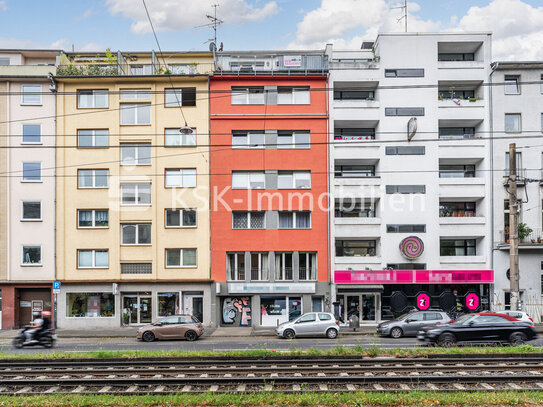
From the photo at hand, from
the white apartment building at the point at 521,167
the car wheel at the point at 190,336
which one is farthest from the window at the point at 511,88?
the car wheel at the point at 190,336

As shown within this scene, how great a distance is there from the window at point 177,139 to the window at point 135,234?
573 cm

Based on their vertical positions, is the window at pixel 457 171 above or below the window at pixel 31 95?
below

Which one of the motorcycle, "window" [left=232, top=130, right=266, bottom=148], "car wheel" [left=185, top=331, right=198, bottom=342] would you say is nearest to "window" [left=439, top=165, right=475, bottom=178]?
"window" [left=232, top=130, right=266, bottom=148]

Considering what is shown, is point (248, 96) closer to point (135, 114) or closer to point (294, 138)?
point (294, 138)

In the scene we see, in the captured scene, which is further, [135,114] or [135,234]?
[135,114]

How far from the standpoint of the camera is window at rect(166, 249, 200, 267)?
32.5 meters

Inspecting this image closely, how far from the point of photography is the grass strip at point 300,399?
11.5 metres

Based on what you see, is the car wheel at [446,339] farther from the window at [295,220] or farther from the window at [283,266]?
the window at [295,220]

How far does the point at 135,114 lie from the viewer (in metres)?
33.1

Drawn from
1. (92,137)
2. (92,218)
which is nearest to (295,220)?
(92,218)

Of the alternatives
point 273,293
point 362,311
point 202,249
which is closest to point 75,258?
point 202,249

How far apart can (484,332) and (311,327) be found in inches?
346

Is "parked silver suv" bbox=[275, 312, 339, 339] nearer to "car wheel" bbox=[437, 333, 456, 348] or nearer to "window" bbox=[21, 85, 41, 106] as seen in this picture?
"car wheel" bbox=[437, 333, 456, 348]

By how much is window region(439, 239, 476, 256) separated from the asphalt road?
10.6 m
